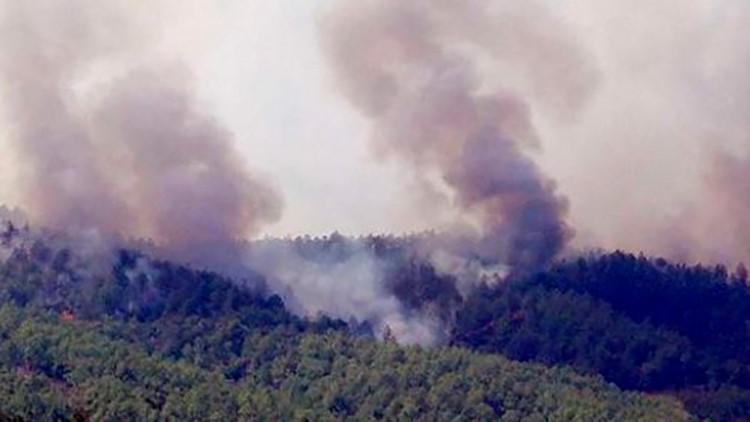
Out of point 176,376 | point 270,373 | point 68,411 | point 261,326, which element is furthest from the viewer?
point 261,326

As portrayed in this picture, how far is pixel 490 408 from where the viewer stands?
172 metres

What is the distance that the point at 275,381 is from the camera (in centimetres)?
18250

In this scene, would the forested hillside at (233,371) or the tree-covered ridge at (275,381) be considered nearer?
the tree-covered ridge at (275,381)

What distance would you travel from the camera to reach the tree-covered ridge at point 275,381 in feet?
528

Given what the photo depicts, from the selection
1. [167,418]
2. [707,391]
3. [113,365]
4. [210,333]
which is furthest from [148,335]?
[707,391]

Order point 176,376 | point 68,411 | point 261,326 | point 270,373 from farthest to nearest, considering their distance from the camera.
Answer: point 261,326, point 270,373, point 176,376, point 68,411

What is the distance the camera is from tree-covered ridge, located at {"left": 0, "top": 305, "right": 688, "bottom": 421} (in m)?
161

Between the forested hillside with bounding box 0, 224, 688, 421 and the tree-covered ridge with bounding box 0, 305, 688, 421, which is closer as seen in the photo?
the tree-covered ridge with bounding box 0, 305, 688, 421

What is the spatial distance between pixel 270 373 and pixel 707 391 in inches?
1579

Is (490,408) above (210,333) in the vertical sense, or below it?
below

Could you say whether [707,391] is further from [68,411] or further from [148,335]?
[68,411]

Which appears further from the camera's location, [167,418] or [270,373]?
[270,373]

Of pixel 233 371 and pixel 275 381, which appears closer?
pixel 275 381

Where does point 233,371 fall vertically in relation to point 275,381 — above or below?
above
